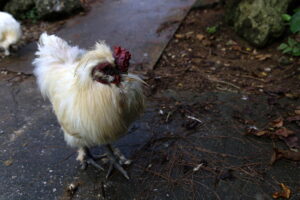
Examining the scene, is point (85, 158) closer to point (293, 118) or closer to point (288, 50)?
point (293, 118)

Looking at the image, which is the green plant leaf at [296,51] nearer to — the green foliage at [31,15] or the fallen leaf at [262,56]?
the fallen leaf at [262,56]

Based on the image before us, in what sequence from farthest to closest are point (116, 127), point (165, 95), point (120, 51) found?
point (165, 95), point (116, 127), point (120, 51)

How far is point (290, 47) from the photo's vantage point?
5.03 meters

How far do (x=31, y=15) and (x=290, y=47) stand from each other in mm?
5485

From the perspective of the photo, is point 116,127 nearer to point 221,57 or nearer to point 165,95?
point 165,95

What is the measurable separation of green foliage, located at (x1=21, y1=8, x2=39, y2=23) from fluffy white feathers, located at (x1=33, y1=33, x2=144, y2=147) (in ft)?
14.8

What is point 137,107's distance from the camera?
2.93 m

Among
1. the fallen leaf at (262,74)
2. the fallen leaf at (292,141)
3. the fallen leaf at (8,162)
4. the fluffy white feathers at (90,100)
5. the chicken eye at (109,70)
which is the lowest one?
the fallen leaf at (8,162)

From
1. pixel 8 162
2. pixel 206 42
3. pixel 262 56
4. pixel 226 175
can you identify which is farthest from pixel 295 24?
pixel 8 162

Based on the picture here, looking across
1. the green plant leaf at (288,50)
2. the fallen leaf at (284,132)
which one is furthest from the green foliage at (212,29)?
the fallen leaf at (284,132)

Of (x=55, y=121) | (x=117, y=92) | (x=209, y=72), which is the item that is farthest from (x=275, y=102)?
(x=55, y=121)

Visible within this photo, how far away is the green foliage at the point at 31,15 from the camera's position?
7.38 m

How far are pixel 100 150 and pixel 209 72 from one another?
2.11 meters

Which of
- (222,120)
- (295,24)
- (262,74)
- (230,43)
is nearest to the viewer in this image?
(222,120)
